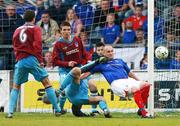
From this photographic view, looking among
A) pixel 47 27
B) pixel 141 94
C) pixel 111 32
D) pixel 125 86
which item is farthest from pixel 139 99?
pixel 47 27

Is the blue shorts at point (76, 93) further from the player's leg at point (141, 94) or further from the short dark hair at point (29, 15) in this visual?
the short dark hair at point (29, 15)

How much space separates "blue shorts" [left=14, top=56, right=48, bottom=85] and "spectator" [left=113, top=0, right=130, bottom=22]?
6412 mm

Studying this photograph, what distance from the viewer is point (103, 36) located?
1950 cm

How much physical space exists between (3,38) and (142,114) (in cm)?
754

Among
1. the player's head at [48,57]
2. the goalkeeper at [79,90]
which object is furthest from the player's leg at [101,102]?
the player's head at [48,57]

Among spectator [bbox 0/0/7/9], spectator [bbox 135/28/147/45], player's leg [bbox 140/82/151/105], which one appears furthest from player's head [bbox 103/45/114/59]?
spectator [bbox 0/0/7/9]

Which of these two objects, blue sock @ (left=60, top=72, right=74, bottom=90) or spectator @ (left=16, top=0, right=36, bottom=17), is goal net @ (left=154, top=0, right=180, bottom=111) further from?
spectator @ (left=16, top=0, right=36, bottom=17)

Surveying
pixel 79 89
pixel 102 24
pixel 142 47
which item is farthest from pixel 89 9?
pixel 79 89

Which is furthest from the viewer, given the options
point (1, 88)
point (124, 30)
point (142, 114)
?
point (124, 30)

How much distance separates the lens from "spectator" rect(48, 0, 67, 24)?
67.1ft

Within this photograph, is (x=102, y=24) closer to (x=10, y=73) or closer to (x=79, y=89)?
(x=10, y=73)

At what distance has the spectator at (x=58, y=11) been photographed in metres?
20.4

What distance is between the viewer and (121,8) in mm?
19938

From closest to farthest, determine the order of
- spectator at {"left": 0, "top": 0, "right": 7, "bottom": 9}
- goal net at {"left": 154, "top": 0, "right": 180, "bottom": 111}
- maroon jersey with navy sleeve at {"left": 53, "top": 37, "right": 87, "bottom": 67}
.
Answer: maroon jersey with navy sleeve at {"left": 53, "top": 37, "right": 87, "bottom": 67} → goal net at {"left": 154, "top": 0, "right": 180, "bottom": 111} → spectator at {"left": 0, "top": 0, "right": 7, "bottom": 9}
